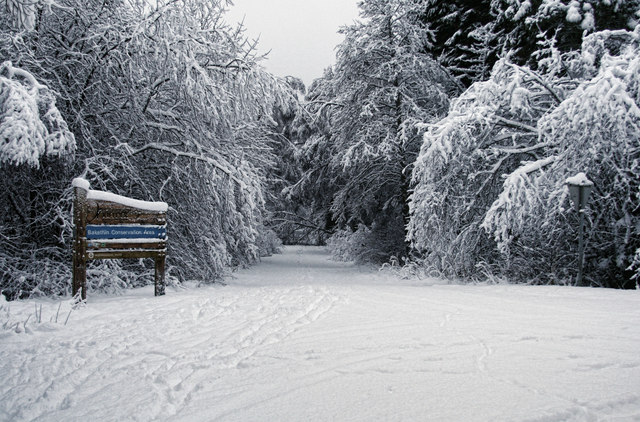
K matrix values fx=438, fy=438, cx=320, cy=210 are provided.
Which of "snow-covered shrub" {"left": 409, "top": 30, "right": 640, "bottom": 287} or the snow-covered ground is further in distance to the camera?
"snow-covered shrub" {"left": 409, "top": 30, "right": 640, "bottom": 287}

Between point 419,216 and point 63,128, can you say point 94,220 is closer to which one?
point 63,128

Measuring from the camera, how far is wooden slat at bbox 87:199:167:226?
19.9 feet

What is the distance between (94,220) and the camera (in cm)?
608

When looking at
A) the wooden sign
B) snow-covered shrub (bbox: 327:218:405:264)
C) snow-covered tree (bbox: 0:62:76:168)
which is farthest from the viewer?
snow-covered shrub (bbox: 327:218:405:264)

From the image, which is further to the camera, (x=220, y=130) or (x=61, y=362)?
(x=220, y=130)

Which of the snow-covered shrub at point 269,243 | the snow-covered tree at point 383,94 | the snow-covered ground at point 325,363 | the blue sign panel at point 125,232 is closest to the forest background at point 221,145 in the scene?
the blue sign panel at point 125,232

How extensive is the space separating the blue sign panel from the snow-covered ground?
1.06m

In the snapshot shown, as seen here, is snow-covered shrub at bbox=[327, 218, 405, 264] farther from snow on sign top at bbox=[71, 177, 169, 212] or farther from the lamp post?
snow on sign top at bbox=[71, 177, 169, 212]

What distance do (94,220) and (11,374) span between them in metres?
3.18

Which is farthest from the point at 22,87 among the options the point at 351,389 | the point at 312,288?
the point at 351,389

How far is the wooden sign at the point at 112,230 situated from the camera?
5.93 meters

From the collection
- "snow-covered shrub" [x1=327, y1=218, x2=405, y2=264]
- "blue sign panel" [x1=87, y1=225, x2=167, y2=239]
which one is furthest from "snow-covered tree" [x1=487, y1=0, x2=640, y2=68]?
"blue sign panel" [x1=87, y1=225, x2=167, y2=239]

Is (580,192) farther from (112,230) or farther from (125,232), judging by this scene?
(112,230)

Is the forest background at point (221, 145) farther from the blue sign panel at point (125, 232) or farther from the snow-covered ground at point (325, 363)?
the snow-covered ground at point (325, 363)
